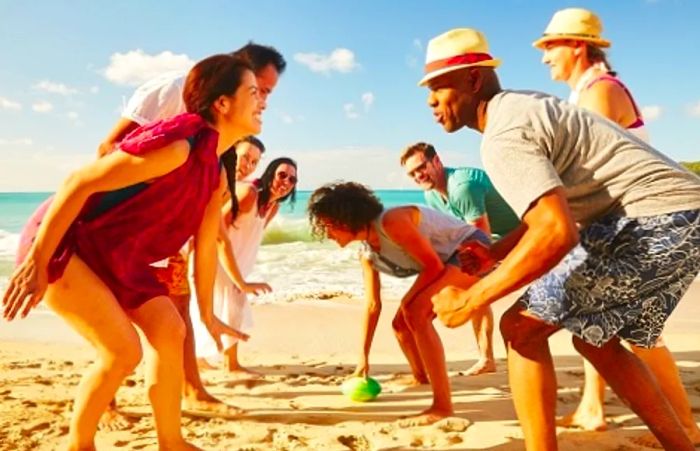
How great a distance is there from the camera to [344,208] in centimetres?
402

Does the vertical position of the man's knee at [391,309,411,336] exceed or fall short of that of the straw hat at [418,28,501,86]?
it falls short

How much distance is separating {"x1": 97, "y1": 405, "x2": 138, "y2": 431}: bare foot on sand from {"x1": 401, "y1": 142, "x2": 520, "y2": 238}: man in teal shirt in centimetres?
275

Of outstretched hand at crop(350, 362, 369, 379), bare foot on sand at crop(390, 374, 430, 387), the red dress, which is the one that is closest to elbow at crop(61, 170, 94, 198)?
the red dress

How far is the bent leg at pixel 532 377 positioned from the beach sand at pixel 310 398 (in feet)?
2.80

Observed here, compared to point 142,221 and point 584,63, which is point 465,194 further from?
point 142,221

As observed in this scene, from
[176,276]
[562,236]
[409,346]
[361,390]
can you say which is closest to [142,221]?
[176,276]

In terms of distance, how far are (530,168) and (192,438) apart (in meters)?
2.29

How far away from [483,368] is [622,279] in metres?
2.96

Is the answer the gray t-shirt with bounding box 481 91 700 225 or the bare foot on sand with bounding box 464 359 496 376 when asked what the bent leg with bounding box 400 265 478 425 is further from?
the gray t-shirt with bounding box 481 91 700 225

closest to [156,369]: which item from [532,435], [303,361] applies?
[532,435]

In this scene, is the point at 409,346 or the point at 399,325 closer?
the point at 399,325

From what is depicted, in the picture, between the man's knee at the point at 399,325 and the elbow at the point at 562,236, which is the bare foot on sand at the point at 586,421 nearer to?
the man's knee at the point at 399,325

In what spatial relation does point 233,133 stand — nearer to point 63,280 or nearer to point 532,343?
point 63,280

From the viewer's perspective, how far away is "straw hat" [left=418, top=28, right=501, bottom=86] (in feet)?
7.98
